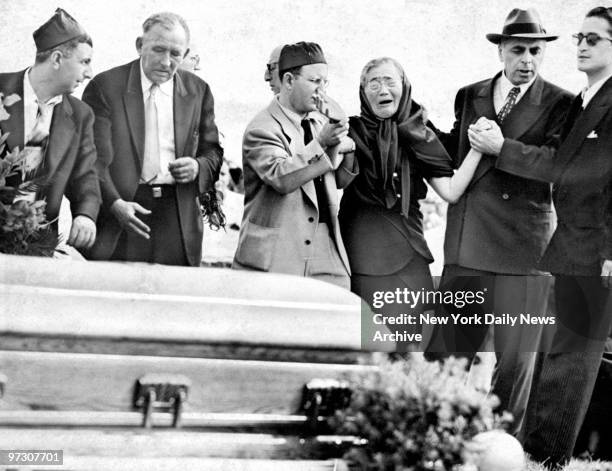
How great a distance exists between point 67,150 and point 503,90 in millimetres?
2228

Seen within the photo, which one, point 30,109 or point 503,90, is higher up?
point 503,90

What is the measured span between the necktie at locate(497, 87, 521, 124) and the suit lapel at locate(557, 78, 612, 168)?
1.05ft

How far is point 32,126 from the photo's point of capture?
15.1 feet

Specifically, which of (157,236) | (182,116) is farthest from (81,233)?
(182,116)

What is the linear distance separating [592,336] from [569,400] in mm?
350

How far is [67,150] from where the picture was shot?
183 inches

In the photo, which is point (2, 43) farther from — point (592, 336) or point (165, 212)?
point (592, 336)

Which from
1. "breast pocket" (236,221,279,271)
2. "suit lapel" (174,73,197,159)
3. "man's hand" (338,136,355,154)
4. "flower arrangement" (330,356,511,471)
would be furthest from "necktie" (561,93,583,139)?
"suit lapel" (174,73,197,159)

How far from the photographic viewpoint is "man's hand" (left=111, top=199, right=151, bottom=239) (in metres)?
4.65

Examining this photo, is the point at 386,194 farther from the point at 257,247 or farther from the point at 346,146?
the point at 257,247

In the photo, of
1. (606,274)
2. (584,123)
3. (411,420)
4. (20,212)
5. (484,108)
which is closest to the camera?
(411,420)

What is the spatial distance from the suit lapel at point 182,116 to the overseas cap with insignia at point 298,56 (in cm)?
48

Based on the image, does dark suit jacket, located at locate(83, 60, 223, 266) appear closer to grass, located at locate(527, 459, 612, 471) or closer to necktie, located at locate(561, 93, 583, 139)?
necktie, located at locate(561, 93, 583, 139)

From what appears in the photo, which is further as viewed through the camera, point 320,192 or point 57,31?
point 320,192
